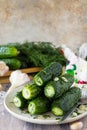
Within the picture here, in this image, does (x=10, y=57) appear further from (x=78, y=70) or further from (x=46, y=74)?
(x=46, y=74)

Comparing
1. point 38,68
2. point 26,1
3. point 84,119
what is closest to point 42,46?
point 38,68

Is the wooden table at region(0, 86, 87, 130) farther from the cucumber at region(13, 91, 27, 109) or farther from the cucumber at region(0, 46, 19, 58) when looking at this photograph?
the cucumber at region(0, 46, 19, 58)

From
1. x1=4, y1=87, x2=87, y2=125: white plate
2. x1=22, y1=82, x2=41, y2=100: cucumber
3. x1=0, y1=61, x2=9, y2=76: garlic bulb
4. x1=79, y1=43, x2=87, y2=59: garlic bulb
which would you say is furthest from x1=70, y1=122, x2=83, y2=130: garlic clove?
x1=79, y1=43, x2=87, y2=59: garlic bulb

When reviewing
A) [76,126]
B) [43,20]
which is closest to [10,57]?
[43,20]

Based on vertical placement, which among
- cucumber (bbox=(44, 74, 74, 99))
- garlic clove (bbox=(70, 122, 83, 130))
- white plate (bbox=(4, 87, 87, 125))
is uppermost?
cucumber (bbox=(44, 74, 74, 99))

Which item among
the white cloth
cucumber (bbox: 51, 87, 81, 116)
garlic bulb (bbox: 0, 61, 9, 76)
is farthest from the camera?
garlic bulb (bbox: 0, 61, 9, 76)

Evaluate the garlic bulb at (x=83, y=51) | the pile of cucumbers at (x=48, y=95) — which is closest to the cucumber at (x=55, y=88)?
the pile of cucumbers at (x=48, y=95)

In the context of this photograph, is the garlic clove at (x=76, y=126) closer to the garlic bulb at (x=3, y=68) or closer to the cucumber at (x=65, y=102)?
the cucumber at (x=65, y=102)
